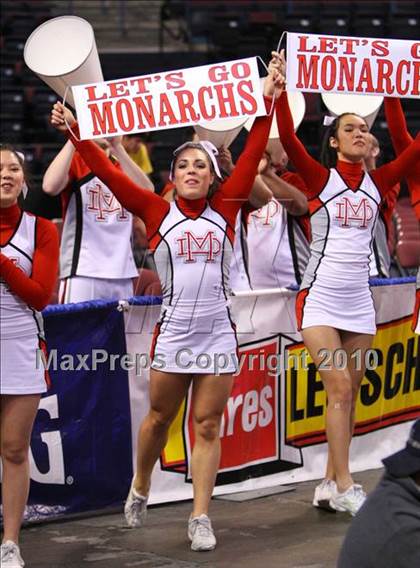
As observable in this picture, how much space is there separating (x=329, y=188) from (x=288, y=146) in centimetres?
29

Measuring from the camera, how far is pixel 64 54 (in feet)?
16.8

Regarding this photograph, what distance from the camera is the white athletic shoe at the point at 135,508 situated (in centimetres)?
530

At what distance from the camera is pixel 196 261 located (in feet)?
16.5

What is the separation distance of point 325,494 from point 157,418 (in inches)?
37.2

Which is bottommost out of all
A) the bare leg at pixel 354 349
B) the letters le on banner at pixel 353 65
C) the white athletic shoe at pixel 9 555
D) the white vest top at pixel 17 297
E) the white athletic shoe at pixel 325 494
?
the white athletic shoe at pixel 325 494

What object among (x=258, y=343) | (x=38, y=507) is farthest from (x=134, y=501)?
(x=258, y=343)

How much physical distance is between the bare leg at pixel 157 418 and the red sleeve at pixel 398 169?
1.32 metres

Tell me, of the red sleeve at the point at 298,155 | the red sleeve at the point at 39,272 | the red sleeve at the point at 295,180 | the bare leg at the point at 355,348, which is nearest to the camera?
the red sleeve at the point at 39,272

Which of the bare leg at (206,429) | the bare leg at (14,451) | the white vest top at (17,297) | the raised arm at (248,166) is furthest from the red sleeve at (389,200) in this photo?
the bare leg at (14,451)

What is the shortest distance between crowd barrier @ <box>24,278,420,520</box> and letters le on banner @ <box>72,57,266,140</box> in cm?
92

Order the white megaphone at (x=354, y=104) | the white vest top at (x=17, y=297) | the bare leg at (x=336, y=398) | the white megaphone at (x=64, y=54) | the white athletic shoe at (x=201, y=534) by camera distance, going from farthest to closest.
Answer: the white megaphone at (x=354, y=104), the bare leg at (x=336, y=398), the white megaphone at (x=64, y=54), the white athletic shoe at (x=201, y=534), the white vest top at (x=17, y=297)

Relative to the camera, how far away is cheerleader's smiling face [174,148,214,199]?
5.05 m

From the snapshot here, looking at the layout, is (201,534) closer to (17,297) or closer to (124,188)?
(17,297)

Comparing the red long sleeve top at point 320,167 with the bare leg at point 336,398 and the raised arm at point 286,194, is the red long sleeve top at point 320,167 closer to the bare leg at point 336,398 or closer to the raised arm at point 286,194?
the raised arm at point 286,194
